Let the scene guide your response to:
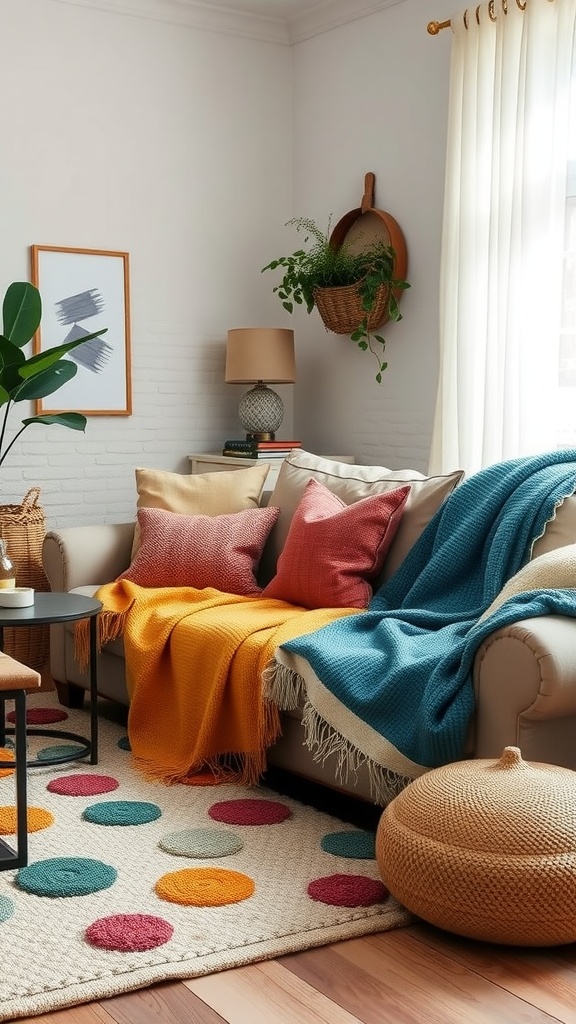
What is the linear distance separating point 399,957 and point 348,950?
0.10 metres

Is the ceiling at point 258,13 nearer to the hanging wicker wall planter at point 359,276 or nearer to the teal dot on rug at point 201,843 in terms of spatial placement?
the hanging wicker wall planter at point 359,276

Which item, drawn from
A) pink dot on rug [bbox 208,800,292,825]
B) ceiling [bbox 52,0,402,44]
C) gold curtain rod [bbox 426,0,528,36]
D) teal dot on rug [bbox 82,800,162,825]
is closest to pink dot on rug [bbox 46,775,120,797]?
teal dot on rug [bbox 82,800,162,825]

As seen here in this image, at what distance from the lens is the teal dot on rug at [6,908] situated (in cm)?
234

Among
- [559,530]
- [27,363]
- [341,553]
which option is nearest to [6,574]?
[27,363]

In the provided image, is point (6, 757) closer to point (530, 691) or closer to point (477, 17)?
point (530, 691)

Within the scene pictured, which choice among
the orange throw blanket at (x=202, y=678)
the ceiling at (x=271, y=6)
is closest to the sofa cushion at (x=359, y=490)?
the orange throw blanket at (x=202, y=678)

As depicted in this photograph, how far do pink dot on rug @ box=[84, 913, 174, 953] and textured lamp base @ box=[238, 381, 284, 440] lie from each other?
3.19 m

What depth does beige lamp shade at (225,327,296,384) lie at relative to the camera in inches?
203

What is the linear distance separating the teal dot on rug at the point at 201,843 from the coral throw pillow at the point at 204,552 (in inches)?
47.6

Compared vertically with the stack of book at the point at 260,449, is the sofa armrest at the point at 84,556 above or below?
below

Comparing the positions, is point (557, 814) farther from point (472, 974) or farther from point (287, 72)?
point (287, 72)

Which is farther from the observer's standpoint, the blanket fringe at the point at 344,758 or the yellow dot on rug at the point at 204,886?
the blanket fringe at the point at 344,758

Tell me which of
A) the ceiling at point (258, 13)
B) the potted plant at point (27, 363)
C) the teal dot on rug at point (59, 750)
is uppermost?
the ceiling at point (258, 13)

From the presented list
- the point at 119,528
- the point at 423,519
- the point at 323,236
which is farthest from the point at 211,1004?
the point at 323,236
